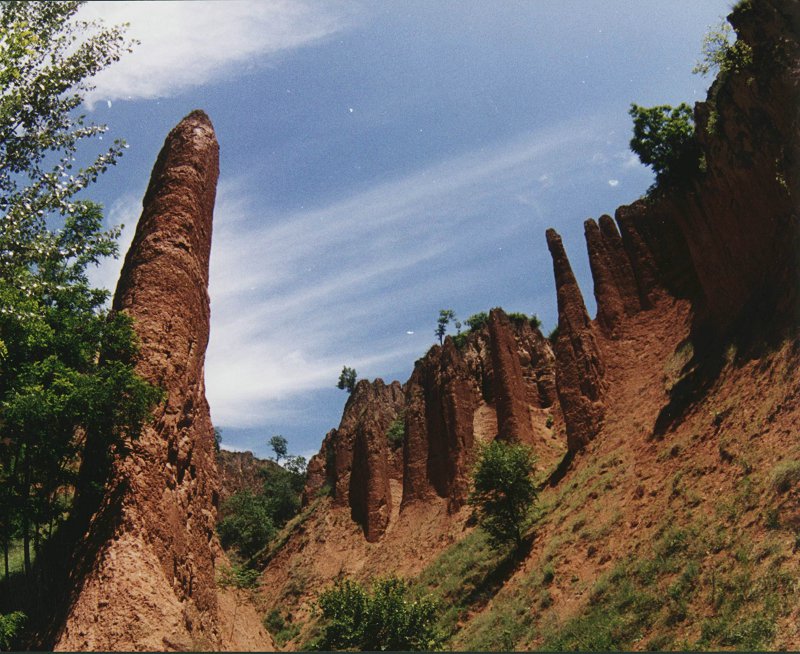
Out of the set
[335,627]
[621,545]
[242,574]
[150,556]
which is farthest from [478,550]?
[150,556]

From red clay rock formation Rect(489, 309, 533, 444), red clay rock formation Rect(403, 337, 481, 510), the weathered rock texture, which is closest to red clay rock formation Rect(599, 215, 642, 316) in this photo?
red clay rock formation Rect(489, 309, 533, 444)

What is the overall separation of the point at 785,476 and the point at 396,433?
41.2 metres

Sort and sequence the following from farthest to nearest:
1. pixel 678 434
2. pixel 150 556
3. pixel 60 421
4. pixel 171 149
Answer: pixel 678 434
pixel 171 149
pixel 60 421
pixel 150 556

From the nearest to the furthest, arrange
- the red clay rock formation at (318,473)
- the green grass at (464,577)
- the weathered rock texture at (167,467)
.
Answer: the weathered rock texture at (167,467), the green grass at (464,577), the red clay rock formation at (318,473)

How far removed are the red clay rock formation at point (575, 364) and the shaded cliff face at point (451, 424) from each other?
6.46 meters

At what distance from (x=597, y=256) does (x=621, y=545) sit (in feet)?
75.0

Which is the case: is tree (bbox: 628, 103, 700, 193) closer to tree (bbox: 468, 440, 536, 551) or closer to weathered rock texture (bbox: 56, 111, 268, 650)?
tree (bbox: 468, 440, 536, 551)

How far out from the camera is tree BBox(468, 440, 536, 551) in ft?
97.8

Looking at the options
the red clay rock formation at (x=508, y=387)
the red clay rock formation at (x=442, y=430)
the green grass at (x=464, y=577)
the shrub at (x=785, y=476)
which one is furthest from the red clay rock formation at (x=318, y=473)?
the shrub at (x=785, y=476)

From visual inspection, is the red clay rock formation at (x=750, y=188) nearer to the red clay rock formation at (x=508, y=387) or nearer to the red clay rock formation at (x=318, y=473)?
the red clay rock formation at (x=508, y=387)

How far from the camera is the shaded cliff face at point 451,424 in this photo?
4350 cm

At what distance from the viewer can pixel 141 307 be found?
15.7 metres

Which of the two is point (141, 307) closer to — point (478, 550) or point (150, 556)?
point (150, 556)

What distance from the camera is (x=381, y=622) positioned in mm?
24516
